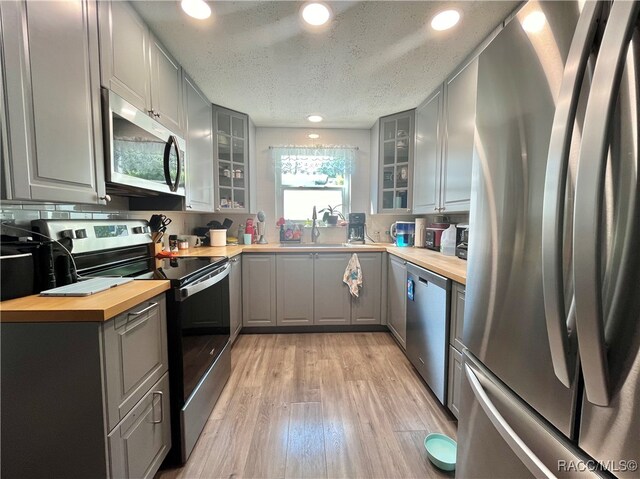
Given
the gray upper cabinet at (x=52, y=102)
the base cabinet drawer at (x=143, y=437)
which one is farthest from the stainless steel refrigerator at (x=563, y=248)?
the gray upper cabinet at (x=52, y=102)

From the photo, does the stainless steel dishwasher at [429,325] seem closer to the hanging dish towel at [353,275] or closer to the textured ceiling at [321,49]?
the hanging dish towel at [353,275]

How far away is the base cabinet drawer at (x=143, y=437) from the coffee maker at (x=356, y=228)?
2.50 m

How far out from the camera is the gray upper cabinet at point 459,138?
1811 mm

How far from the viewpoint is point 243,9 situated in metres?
1.46

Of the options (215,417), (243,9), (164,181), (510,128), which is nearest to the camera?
(510,128)

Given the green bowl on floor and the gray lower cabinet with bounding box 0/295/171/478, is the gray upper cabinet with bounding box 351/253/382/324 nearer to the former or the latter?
the green bowl on floor

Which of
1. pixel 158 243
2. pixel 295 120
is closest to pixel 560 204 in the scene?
pixel 158 243

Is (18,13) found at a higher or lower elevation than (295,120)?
lower

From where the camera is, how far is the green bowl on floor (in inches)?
49.7

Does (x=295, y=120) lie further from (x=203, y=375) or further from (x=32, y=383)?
(x=32, y=383)

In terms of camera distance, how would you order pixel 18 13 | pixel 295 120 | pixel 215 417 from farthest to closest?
pixel 295 120 → pixel 215 417 → pixel 18 13

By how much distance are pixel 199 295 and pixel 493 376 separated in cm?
137

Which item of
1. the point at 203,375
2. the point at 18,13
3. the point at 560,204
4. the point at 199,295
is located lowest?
the point at 203,375

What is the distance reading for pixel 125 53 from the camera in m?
1.41
